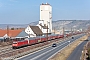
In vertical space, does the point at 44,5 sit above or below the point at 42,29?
above

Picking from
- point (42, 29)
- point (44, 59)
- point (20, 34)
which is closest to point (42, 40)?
point (20, 34)

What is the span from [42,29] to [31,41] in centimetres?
5196

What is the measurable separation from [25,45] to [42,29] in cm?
5765

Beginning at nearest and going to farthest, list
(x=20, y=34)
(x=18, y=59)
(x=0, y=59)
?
(x=0, y=59) < (x=18, y=59) < (x=20, y=34)

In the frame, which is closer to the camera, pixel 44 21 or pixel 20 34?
pixel 20 34

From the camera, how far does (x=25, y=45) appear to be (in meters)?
65.9

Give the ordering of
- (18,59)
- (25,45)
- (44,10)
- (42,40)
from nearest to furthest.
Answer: (18,59), (25,45), (42,40), (44,10)

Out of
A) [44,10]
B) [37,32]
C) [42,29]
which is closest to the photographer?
[37,32]

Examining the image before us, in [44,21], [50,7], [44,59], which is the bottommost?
[44,59]

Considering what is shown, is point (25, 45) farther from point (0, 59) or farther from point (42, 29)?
point (42, 29)

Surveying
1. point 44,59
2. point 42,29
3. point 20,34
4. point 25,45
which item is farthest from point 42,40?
point 44,59

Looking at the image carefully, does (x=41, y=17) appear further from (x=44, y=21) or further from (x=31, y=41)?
(x=31, y=41)

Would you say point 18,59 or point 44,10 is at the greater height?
point 44,10

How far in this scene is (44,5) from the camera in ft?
439
